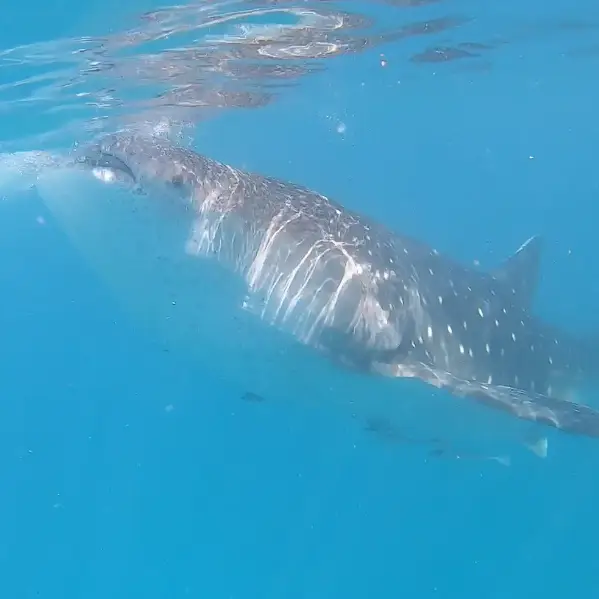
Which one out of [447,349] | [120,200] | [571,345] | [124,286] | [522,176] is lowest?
[522,176]

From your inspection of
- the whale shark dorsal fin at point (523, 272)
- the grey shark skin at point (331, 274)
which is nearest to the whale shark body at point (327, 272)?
the grey shark skin at point (331, 274)

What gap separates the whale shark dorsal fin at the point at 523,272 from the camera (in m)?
9.00

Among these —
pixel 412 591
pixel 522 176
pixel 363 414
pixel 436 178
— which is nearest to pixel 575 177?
pixel 522 176

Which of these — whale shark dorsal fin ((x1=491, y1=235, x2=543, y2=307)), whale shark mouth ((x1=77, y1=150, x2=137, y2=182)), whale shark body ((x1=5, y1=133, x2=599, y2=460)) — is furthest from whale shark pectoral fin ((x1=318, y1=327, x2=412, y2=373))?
whale shark dorsal fin ((x1=491, y1=235, x2=543, y2=307))

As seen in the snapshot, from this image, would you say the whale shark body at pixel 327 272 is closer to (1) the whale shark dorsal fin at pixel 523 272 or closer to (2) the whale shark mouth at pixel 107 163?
(2) the whale shark mouth at pixel 107 163

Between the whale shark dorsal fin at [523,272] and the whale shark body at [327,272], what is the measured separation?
162 centimetres

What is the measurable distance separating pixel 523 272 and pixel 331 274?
4023mm

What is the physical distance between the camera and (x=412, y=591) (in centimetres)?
2052

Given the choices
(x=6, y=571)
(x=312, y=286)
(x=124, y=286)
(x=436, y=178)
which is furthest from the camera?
(x=436, y=178)

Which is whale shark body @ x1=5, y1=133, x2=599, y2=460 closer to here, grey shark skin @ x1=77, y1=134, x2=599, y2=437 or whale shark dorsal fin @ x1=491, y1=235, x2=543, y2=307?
grey shark skin @ x1=77, y1=134, x2=599, y2=437

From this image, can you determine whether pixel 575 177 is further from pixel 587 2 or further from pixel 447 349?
pixel 447 349

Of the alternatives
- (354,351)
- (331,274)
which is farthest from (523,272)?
(331,274)

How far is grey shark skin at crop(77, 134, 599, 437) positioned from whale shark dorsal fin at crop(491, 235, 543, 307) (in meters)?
1.57

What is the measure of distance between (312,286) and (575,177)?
61.3m
